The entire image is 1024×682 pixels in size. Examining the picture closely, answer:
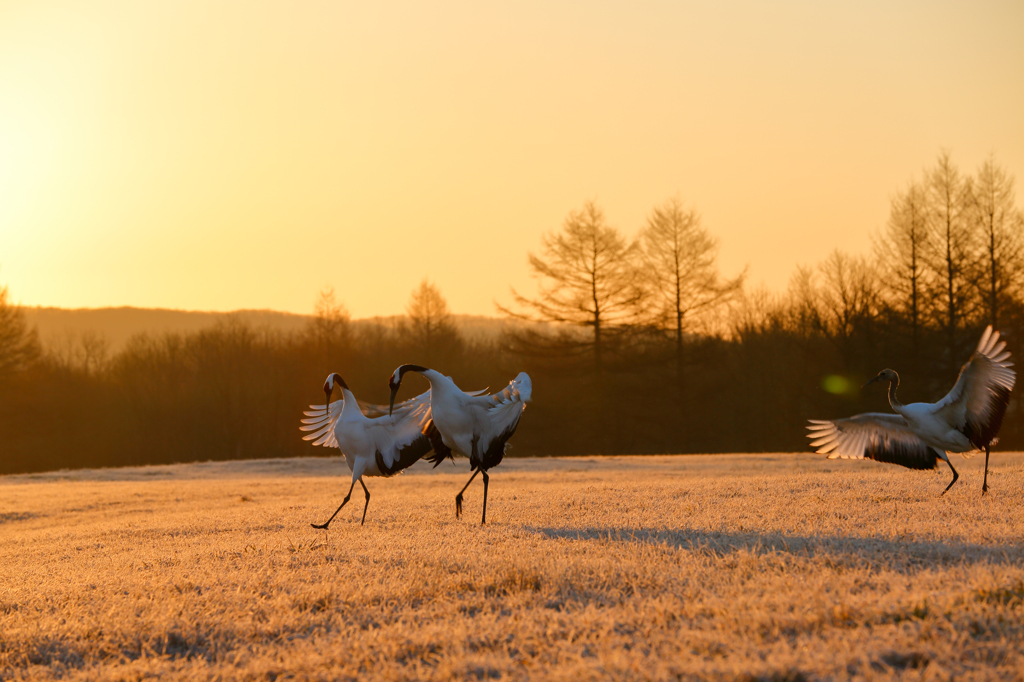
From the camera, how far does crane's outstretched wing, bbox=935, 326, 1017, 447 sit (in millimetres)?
8102

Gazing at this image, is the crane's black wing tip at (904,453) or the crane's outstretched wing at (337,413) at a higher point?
the crane's outstretched wing at (337,413)

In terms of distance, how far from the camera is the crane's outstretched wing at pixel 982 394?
8102 mm

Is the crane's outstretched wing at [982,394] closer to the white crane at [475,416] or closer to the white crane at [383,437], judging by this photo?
the white crane at [475,416]

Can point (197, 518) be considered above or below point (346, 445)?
below

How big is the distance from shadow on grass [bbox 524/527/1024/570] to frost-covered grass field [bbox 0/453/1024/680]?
30 millimetres

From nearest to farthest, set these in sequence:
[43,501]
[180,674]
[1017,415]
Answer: [180,674], [43,501], [1017,415]

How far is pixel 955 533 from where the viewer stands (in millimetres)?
5867

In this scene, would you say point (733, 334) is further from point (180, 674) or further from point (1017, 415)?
point (180, 674)

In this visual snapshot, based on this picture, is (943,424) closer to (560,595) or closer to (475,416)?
(475,416)

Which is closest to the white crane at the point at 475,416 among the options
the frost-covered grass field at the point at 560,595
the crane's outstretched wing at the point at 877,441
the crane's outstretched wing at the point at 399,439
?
the crane's outstretched wing at the point at 399,439

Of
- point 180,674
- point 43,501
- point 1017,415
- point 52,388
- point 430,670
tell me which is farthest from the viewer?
point 52,388

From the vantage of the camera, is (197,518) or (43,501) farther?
(43,501)

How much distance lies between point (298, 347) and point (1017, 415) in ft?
124

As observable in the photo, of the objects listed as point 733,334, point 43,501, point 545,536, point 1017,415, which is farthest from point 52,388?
point 1017,415
